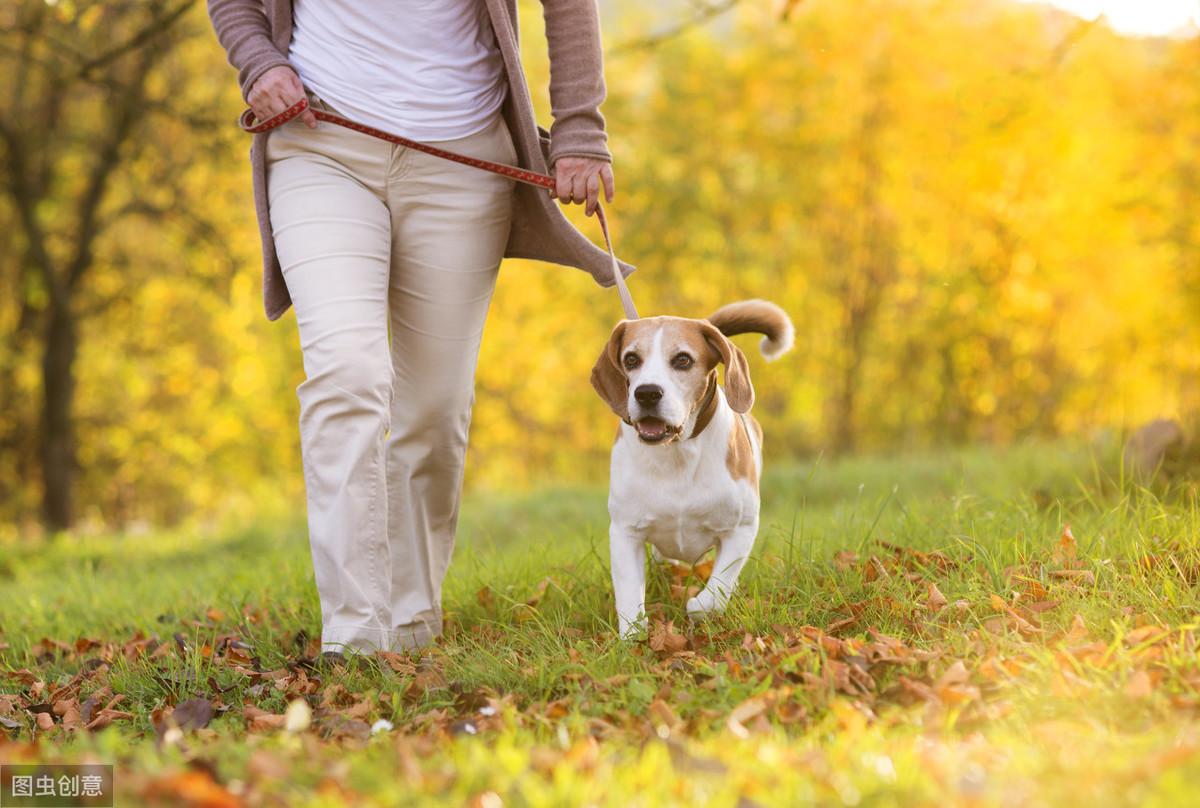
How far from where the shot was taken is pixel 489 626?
13.4 ft

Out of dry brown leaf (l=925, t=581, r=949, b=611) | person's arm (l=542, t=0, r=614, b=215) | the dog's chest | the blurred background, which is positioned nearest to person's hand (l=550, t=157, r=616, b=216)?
person's arm (l=542, t=0, r=614, b=215)

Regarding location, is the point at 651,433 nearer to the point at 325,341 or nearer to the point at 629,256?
the point at 325,341

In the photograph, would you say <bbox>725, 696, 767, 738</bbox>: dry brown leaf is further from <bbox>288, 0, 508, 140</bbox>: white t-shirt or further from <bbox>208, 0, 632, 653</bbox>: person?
<bbox>288, 0, 508, 140</bbox>: white t-shirt

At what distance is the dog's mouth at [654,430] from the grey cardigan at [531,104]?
1.84ft

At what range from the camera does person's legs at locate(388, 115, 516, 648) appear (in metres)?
3.73

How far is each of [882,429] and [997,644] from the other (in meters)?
12.2

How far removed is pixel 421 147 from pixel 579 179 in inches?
20.2

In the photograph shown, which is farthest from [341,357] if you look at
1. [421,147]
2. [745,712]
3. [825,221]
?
[825,221]

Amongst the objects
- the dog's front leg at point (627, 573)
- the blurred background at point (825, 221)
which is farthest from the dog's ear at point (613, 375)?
the blurred background at point (825, 221)

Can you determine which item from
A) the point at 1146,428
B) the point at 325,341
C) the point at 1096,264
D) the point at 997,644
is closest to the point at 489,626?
the point at 325,341

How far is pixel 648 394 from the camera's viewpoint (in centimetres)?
360

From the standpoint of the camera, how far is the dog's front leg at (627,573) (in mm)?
3719

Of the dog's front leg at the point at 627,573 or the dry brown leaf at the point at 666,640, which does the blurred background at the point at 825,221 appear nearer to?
the dog's front leg at the point at 627,573

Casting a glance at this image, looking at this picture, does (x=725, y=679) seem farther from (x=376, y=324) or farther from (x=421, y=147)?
(x=421, y=147)
